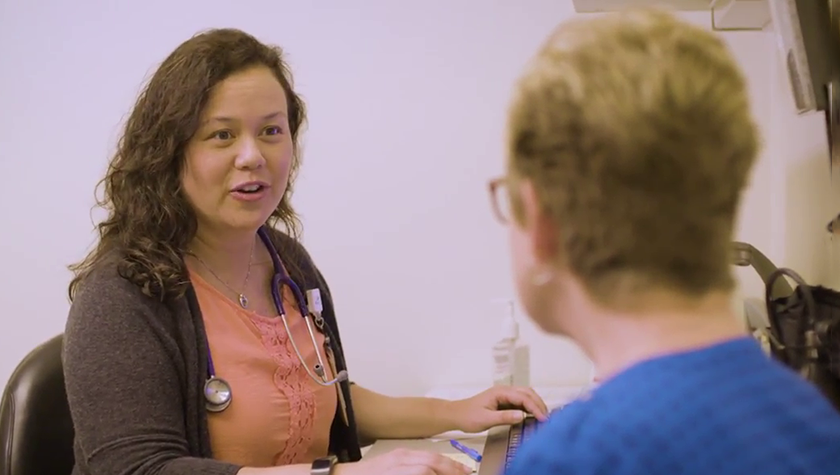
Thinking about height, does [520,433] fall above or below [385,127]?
below

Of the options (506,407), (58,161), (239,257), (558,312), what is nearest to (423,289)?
(506,407)

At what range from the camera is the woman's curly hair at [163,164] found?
1197 mm

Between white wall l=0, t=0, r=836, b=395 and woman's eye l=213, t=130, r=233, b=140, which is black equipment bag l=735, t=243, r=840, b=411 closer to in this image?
white wall l=0, t=0, r=836, b=395

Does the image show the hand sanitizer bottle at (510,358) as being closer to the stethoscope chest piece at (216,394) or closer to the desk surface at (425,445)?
the desk surface at (425,445)

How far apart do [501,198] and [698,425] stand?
0.69 feet

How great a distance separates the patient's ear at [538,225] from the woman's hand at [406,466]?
0.56 metres

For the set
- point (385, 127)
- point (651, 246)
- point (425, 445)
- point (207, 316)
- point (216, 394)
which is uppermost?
point (385, 127)

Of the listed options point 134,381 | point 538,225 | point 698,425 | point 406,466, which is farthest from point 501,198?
point 134,381

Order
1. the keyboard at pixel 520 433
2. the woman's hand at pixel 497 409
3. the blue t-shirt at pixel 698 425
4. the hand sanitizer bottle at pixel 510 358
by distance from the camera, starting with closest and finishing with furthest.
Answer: the blue t-shirt at pixel 698 425 → the keyboard at pixel 520 433 → the woman's hand at pixel 497 409 → the hand sanitizer bottle at pixel 510 358

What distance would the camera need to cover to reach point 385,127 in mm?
1909

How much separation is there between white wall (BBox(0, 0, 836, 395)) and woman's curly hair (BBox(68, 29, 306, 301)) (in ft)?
2.14

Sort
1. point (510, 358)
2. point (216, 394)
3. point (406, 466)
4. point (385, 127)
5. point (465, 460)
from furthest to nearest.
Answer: point (385, 127) < point (510, 358) < point (465, 460) < point (216, 394) < point (406, 466)

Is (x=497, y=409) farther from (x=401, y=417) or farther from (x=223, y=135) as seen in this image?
(x=223, y=135)

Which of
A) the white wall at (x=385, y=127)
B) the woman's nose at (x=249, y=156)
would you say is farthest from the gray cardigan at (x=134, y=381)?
the white wall at (x=385, y=127)
